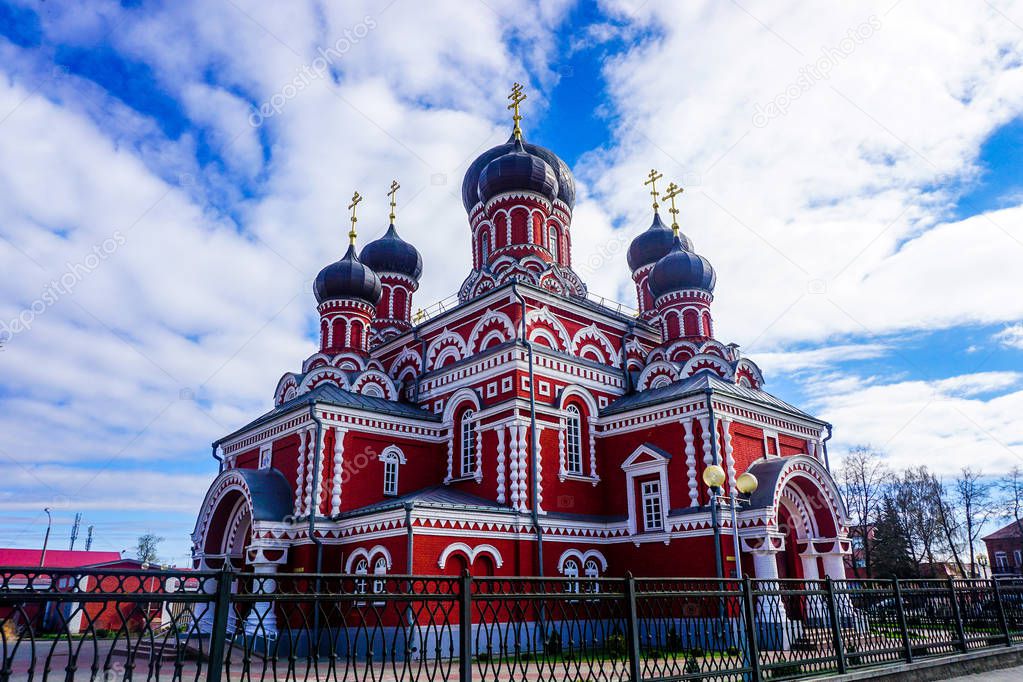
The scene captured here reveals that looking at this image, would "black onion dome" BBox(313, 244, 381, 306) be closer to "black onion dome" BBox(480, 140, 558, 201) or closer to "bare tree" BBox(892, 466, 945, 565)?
"black onion dome" BBox(480, 140, 558, 201)

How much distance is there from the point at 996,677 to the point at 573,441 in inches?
408

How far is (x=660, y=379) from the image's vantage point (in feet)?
68.0

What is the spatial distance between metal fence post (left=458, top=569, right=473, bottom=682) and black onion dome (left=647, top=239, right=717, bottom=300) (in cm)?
1772

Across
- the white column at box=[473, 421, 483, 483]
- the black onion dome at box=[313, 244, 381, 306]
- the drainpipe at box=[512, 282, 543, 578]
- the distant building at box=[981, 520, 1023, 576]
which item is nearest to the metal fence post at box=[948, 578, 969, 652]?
the drainpipe at box=[512, 282, 543, 578]

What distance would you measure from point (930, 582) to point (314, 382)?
1629 cm

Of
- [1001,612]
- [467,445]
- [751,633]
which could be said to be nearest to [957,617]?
[1001,612]

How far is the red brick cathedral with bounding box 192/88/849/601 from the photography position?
52.6 feet

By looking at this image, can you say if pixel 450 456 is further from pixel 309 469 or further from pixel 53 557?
pixel 53 557

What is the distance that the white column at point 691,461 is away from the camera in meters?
16.4

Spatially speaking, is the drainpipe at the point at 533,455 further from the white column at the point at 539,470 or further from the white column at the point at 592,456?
the white column at the point at 592,456

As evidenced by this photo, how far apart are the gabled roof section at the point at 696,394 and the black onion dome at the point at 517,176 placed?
7.40 meters

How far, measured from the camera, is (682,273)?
22.5 meters

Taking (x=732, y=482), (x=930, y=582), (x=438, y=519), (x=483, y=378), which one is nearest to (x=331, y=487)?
(x=438, y=519)

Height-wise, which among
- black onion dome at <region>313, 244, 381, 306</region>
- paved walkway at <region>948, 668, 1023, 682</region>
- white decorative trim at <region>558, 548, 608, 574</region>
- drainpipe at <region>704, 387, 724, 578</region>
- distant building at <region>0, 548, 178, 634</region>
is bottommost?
paved walkway at <region>948, 668, 1023, 682</region>
